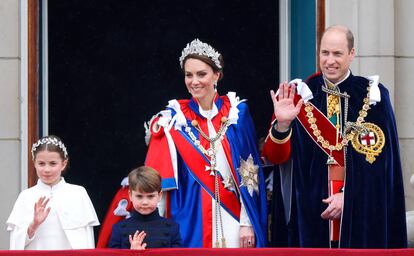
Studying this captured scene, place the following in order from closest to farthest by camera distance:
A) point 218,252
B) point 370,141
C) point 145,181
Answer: point 218,252, point 145,181, point 370,141

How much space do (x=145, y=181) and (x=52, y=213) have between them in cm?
67

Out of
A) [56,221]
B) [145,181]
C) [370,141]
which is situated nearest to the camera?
[145,181]

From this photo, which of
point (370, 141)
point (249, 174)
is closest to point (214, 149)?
point (249, 174)

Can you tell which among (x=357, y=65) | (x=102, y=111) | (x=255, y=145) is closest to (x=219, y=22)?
(x=102, y=111)

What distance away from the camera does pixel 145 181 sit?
8.29 metres

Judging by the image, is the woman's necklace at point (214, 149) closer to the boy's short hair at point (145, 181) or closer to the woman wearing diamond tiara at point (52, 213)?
the boy's short hair at point (145, 181)

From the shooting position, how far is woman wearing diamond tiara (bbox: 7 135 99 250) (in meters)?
8.53

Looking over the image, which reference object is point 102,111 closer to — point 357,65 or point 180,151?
point 357,65

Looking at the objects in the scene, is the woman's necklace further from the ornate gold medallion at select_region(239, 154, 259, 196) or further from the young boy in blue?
the young boy in blue

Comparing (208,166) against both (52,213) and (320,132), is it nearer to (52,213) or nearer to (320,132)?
(320,132)

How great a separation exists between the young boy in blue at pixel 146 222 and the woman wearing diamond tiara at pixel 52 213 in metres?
0.37

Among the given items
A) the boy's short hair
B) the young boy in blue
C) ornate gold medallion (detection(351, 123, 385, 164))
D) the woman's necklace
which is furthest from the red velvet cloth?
ornate gold medallion (detection(351, 123, 385, 164))

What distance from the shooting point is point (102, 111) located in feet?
41.8

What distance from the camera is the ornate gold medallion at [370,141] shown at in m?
8.77
